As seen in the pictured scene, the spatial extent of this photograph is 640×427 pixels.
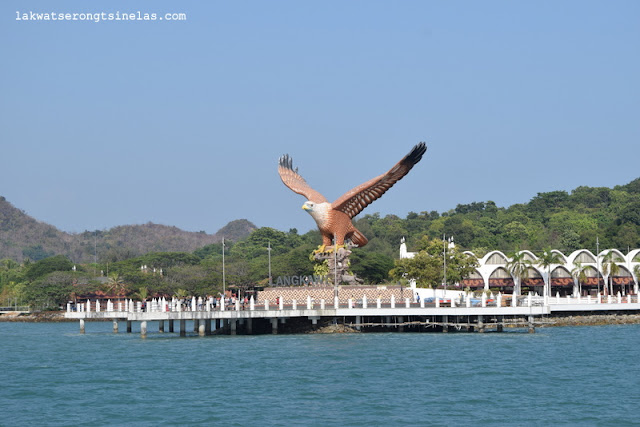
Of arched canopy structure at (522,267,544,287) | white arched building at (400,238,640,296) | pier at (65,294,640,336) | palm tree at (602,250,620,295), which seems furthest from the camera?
arched canopy structure at (522,267,544,287)

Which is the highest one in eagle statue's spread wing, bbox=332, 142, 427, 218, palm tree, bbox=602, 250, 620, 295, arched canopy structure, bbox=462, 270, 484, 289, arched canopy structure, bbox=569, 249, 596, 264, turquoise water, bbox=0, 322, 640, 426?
eagle statue's spread wing, bbox=332, 142, 427, 218

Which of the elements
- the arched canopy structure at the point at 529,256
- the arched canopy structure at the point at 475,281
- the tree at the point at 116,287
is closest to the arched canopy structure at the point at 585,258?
the arched canopy structure at the point at 529,256

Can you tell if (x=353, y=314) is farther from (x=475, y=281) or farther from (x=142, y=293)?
(x=142, y=293)

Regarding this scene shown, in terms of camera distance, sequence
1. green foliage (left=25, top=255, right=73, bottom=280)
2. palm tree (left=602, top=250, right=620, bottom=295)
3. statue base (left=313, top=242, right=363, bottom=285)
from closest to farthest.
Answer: statue base (left=313, top=242, right=363, bottom=285)
palm tree (left=602, top=250, right=620, bottom=295)
green foliage (left=25, top=255, right=73, bottom=280)

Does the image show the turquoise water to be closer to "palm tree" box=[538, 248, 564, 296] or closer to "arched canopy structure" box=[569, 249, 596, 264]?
"palm tree" box=[538, 248, 564, 296]

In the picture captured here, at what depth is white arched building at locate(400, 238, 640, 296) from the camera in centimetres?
9881

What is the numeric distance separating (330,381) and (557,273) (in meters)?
65.7

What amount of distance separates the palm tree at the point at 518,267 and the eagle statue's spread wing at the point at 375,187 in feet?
121

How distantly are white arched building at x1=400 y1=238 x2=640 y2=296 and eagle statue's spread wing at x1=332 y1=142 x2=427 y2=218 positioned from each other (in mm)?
38761

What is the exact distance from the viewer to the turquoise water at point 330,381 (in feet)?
107

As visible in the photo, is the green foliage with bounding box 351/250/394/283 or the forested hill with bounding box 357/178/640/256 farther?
the forested hill with bounding box 357/178/640/256

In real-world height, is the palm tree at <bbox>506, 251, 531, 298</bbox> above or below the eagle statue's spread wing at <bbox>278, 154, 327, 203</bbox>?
below

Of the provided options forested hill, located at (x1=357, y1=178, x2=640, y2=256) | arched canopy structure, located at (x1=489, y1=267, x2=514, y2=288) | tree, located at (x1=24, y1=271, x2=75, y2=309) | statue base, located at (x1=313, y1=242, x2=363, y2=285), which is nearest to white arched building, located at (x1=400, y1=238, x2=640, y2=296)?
arched canopy structure, located at (x1=489, y1=267, x2=514, y2=288)

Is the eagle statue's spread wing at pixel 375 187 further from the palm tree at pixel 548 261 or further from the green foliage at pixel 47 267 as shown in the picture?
the green foliage at pixel 47 267
